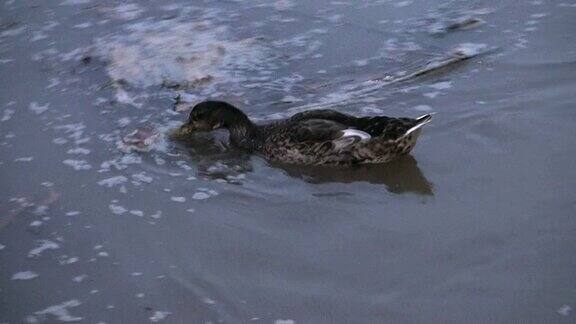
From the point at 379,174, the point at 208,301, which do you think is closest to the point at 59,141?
the point at 379,174

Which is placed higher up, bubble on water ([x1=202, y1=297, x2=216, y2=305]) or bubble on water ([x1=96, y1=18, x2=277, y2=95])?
bubble on water ([x1=96, y1=18, x2=277, y2=95])

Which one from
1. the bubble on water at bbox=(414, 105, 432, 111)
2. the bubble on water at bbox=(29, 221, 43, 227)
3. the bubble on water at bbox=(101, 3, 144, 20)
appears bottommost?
the bubble on water at bbox=(414, 105, 432, 111)

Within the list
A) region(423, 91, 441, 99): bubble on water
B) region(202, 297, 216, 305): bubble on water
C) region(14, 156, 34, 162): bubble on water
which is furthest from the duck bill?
region(202, 297, 216, 305): bubble on water

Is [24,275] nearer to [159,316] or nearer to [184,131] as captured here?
[159,316]

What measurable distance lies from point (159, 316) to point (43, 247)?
47.1 inches

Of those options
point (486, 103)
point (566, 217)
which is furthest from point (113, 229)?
point (486, 103)

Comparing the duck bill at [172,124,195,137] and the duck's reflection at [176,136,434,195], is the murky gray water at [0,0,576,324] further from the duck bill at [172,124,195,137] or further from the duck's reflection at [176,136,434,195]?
the duck bill at [172,124,195,137]

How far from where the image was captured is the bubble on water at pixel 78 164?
22.0 ft

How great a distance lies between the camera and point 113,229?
18.7 feet

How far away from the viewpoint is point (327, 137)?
6.82 metres

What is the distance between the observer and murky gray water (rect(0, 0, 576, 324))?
4844 millimetres

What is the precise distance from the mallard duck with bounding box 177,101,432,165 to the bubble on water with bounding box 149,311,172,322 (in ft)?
7.97

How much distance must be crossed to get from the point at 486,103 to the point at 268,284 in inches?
122

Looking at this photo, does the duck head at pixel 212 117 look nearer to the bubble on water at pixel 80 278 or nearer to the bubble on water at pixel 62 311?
the bubble on water at pixel 80 278
